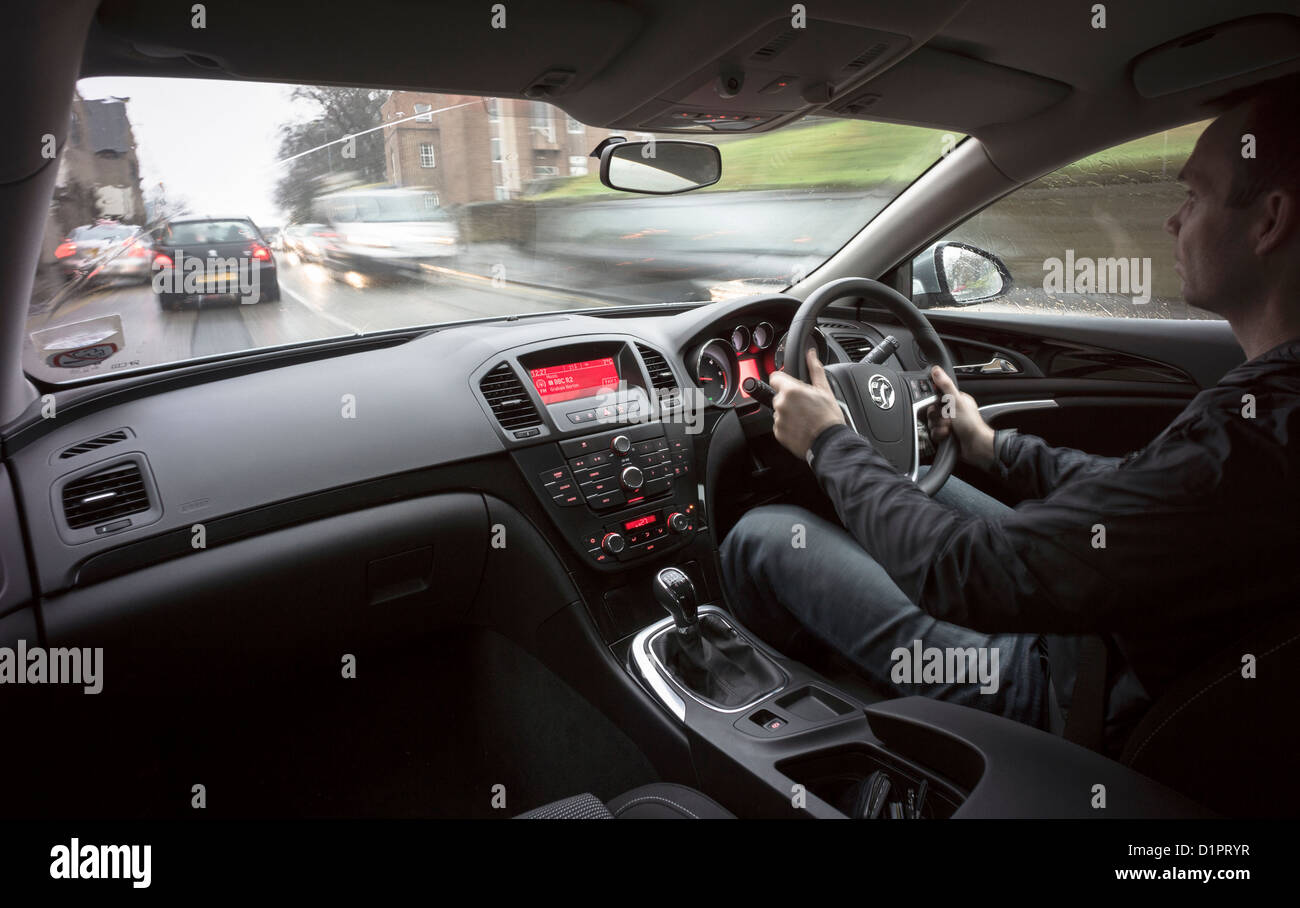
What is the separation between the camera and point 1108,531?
4.23 feet

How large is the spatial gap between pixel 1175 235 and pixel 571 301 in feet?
6.84

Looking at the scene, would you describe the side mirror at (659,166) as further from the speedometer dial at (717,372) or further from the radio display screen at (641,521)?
the radio display screen at (641,521)

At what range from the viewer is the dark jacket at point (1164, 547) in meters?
1.23

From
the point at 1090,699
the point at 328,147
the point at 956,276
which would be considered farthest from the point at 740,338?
the point at 1090,699

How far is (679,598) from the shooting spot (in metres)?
2.28

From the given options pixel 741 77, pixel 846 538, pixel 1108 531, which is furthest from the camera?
pixel 846 538

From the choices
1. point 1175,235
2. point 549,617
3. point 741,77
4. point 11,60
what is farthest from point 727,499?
point 11,60

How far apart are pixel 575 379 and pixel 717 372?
0.57 meters

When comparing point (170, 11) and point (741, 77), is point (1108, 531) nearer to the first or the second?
point (741, 77)

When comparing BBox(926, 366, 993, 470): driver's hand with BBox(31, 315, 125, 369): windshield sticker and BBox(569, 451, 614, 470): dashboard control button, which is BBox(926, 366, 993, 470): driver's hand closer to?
BBox(569, 451, 614, 470): dashboard control button

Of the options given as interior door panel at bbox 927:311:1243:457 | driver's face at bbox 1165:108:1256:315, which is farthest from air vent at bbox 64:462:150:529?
interior door panel at bbox 927:311:1243:457

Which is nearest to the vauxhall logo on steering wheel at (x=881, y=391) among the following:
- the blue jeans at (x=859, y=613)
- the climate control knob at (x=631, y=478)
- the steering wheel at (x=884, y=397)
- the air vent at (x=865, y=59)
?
the steering wheel at (x=884, y=397)

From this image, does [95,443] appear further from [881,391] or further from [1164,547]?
[1164,547]
